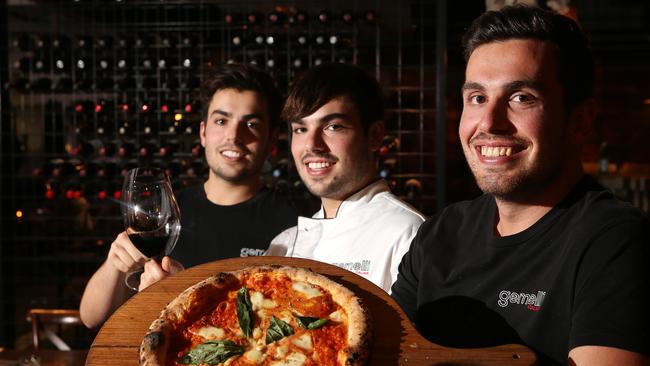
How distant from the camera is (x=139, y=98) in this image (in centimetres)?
A: 568

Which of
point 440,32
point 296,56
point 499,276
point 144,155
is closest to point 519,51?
point 499,276

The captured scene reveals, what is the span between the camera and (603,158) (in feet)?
20.6

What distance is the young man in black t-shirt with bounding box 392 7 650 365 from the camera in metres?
1.56

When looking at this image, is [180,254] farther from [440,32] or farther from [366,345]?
[440,32]

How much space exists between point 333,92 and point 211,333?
122 centimetres

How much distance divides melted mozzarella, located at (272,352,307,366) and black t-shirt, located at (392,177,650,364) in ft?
1.45

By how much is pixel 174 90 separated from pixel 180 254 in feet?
9.04

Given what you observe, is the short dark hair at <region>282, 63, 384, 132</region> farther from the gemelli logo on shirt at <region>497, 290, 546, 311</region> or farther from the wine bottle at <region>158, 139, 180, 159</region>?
the wine bottle at <region>158, 139, 180, 159</region>

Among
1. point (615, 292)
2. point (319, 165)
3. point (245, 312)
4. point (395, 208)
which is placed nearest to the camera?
point (615, 292)

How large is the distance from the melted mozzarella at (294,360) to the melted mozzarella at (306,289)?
0.18 meters

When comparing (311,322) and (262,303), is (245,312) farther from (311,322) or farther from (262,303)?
(311,322)

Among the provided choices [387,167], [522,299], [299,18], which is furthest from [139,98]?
[522,299]

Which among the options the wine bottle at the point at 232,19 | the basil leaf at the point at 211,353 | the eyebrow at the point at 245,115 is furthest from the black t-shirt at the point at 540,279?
the wine bottle at the point at 232,19

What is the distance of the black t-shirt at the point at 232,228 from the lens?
10.1 feet
